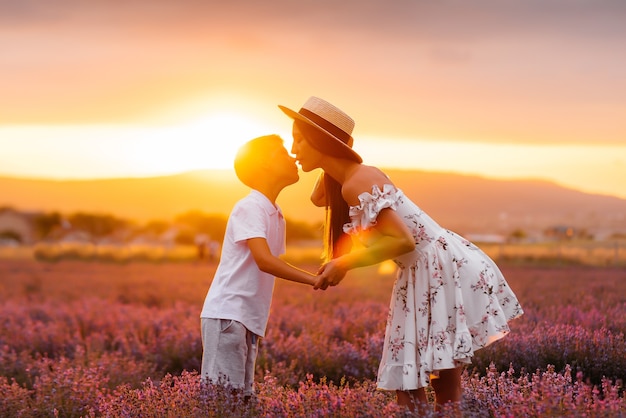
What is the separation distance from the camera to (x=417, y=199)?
138250 millimetres

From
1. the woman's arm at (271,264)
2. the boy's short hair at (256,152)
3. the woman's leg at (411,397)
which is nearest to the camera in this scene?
the woman's leg at (411,397)

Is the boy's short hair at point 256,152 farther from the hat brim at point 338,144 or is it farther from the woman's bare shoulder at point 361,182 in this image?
the woman's bare shoulder at point 361,182

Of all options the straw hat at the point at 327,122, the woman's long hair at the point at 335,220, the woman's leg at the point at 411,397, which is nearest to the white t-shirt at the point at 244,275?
the woman's long hair at the point at 335,220

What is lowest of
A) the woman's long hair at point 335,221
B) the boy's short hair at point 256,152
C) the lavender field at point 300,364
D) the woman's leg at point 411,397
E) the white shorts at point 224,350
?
the lavender field at point 300,364

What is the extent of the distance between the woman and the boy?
12.5 inches

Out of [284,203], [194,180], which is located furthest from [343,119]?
[194,180]

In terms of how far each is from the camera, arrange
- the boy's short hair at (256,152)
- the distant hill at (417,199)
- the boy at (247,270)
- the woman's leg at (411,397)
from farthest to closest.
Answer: the distant hill at (417,199) → the boy's short hair at (256,152) → the boy at (247,270) → the woman's leg at (411,397)

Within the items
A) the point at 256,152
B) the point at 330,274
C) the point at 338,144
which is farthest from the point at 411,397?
the point at 256,152

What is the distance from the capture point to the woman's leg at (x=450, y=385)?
410 cm

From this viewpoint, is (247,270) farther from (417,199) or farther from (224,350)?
(417,199)

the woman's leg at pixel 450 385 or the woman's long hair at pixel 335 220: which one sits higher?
the woman's long hair at pixel 335 220

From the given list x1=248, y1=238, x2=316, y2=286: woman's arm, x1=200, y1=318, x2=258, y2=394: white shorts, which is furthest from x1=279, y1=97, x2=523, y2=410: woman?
x1=200, y1=318, x2=258, y2=394: white shorts

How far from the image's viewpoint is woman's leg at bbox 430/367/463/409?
4.10 m

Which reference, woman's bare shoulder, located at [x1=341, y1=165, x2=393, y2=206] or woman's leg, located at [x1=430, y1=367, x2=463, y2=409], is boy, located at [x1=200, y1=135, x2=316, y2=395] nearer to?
woman's bare shoulder, located at [x1=341, y1=165, x2=393, y2=206]
